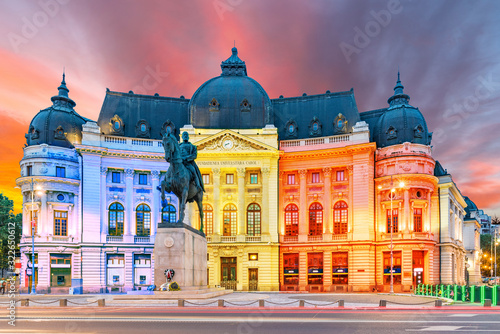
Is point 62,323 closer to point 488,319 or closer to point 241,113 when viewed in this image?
point 488,319

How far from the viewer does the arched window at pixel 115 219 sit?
217 ft

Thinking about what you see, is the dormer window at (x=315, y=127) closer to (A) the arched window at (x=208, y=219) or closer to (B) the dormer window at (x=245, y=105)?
(B) the dormer window at (x=245, y=105)

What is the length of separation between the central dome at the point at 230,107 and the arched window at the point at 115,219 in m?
15.9

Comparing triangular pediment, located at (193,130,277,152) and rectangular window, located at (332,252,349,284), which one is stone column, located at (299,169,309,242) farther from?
triangular pediment, located at (193,130,277,152)

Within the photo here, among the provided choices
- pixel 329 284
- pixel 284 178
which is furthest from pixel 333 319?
pixel 284 178

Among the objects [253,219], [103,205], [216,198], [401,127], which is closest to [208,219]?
→ [216,198]

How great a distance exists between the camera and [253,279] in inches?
2547

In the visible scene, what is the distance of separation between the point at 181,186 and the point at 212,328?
49.0 feet

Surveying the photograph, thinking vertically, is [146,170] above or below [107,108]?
below

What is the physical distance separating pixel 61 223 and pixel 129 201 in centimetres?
922

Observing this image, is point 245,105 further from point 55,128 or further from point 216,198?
point 55,128

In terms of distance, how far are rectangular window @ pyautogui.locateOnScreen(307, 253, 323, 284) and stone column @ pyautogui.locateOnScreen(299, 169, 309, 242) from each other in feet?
9.13

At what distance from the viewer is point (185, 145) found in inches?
1371

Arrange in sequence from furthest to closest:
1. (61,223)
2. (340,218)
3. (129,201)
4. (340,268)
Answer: (129,201) → (340,218) → (61,223) → (340,268)
